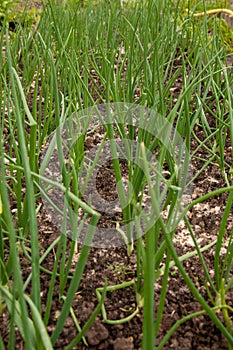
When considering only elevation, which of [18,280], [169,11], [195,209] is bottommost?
[195,209]

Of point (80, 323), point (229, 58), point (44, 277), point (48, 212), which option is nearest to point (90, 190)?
point (48, 212)

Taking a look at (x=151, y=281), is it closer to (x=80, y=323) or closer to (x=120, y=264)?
(x=80, y=323)

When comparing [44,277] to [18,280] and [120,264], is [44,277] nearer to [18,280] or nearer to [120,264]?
[120,264]

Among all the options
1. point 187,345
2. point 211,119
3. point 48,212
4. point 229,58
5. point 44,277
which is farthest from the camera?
point 229,58

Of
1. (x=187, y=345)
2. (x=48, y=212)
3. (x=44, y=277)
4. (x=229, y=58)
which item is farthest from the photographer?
(x=229, y=58)

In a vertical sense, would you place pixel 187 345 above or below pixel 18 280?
below

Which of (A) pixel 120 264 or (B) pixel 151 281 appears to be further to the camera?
(A) pixel 120 264

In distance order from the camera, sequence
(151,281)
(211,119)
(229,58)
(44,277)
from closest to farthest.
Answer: (151,281)
(44,277)
(211,119)
(229,58)

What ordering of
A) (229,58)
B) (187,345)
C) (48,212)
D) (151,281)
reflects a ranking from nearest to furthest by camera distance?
(151,281)
(187,345)
(48,212)
(229,58)

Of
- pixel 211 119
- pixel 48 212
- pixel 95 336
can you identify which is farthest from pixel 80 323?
pixel 211 119
